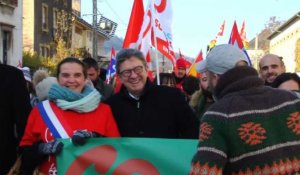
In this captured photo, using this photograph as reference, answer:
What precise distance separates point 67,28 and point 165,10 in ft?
118

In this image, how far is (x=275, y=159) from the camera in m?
2.65

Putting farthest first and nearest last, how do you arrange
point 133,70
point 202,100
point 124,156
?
1. point 202,100
2. point 133,70
3. point 124,156

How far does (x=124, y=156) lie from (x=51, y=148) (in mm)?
544

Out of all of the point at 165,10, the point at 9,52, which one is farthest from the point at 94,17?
the point at 165,10

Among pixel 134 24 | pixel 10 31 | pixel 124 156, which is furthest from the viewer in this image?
pixel 10 31

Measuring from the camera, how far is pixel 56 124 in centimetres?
421

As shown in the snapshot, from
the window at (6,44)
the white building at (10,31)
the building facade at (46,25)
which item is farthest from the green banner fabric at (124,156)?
the building facade at (46,25)

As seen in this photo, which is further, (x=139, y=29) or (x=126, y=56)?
(x=139, y=29)

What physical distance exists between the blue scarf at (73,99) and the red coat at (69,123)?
1.7 inches

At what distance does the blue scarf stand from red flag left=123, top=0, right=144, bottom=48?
3.19 meters

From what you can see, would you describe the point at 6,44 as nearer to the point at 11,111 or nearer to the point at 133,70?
the point at 11,111

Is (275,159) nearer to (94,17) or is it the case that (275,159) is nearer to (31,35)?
(94,17)

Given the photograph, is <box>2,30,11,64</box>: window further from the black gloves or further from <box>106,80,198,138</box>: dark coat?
the black gloves

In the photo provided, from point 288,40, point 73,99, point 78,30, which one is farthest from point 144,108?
point 288,40
